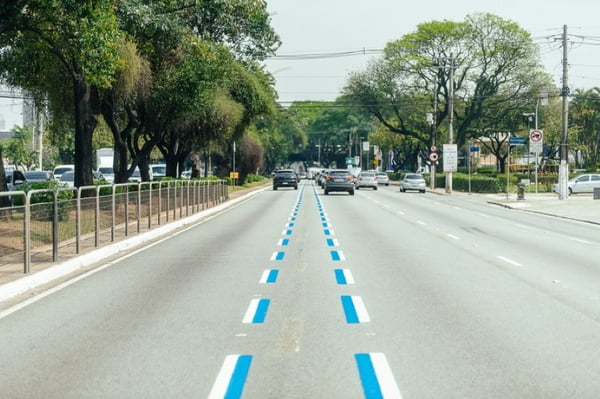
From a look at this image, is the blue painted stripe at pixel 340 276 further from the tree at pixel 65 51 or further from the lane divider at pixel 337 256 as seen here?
the tree at pixel 65 51

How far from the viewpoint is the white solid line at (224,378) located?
211 inches

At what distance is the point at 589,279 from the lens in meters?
11.4

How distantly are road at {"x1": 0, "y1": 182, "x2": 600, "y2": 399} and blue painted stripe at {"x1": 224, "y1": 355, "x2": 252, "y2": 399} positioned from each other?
0.02 metres

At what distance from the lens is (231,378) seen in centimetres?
578

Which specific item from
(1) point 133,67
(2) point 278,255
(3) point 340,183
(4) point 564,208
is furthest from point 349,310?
(3) point 340,183

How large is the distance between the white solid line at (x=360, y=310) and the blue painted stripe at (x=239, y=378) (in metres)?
1.96

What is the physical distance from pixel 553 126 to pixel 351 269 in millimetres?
75430

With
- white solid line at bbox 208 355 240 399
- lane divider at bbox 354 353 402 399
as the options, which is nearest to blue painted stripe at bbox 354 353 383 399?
lane divider at bbox 354 353 402 399

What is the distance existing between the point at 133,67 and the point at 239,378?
2178 cm

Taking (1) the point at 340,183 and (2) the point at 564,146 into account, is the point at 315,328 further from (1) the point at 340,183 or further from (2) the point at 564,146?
(1) the point at 340,183

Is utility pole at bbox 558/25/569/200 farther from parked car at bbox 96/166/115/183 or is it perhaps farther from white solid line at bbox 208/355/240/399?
white solid line at bbox 208/355/240/399

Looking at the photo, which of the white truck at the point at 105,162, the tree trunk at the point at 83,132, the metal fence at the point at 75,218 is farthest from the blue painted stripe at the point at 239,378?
the white truck at the point at 105,162

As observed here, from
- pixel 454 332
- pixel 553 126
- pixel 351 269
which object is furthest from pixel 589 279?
pixel 553 126

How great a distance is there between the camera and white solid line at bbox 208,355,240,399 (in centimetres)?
537
